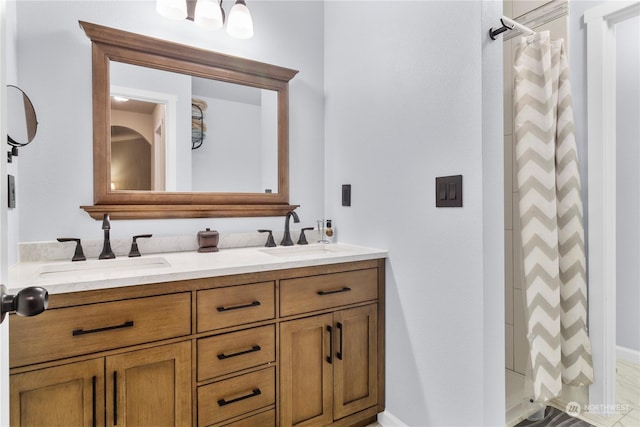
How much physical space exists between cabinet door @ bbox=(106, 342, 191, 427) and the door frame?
202 cm

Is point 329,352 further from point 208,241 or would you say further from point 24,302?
point 24,302

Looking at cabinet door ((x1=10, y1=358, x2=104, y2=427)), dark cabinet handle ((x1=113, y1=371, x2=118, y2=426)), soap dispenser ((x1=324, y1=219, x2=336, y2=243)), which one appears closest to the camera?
cabinet door ((x1=10, y1=358, x2=104, y2=427))

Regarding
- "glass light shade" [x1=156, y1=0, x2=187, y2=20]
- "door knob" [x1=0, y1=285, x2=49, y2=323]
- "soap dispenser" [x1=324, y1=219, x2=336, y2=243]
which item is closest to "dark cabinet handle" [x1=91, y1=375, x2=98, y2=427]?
"door knob" [x1=0, y1=285, x2=49, y2=323]

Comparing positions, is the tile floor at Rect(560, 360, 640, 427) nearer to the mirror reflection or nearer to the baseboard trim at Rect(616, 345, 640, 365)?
the baseboard trim at Rect(616, 345, 640, 365)

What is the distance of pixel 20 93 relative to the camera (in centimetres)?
115

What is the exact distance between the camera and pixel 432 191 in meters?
1.52

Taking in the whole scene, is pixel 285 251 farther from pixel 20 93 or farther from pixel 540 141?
pixel 540 141

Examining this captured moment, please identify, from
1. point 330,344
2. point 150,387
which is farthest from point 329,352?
point 150,387

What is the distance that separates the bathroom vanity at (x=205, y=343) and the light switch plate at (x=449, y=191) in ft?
1.43

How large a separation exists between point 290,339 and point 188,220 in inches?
33.4

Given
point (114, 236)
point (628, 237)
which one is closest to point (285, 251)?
point (114, 236)

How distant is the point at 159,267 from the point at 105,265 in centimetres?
22

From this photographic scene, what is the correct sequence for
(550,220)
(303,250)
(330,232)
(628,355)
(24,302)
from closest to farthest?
(24,302) < (550,220) < (303,250) < (330,232) < (628,355)

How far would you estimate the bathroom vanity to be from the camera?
3.54ft
